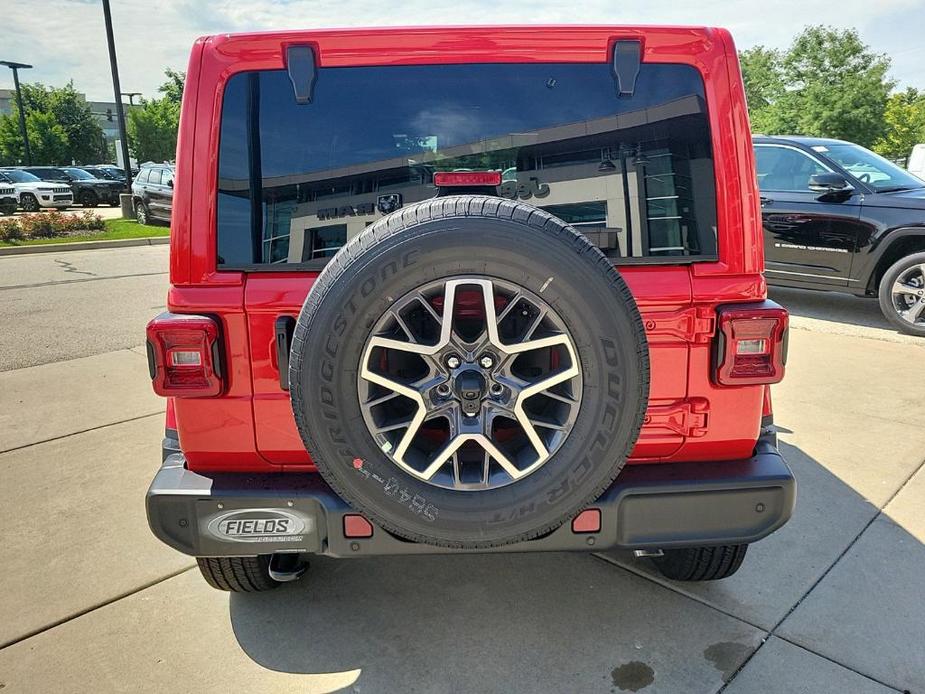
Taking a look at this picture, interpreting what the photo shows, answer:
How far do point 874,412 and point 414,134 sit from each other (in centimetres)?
418

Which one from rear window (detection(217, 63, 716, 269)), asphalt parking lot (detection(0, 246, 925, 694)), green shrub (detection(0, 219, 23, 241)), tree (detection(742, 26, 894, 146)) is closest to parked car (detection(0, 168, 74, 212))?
green shrub (detection(0, 219, 23, 241))

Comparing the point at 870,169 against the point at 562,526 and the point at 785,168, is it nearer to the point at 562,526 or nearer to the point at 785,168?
the point at 785,168

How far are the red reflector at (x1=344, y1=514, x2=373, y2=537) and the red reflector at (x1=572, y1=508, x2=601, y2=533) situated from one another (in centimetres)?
65

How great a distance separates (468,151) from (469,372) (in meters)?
0.71

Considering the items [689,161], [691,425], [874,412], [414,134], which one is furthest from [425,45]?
[874,412]

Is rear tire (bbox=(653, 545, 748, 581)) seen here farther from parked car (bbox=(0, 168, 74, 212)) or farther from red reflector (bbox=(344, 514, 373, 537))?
parked car (bbox=(0, 168, 74, 212))

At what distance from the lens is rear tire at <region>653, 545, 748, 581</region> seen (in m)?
2.71

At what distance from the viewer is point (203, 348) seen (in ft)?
7.14

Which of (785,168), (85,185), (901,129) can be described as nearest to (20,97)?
(85,185)

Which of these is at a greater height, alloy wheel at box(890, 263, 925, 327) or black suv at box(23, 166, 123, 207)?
black suv at box(23, 166, 123, 207)

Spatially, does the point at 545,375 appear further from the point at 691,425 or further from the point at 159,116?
the point at 159,116

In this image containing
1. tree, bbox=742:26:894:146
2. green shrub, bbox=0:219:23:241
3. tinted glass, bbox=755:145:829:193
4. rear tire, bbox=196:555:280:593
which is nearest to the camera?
rear tire, bbox=196:555:280:593

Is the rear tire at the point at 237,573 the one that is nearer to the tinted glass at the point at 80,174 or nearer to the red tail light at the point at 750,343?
the red tail light at the point at 750,343

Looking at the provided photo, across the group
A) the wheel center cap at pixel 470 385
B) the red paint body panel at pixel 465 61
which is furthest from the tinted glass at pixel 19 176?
the wheel center cap at pixel 470 385
